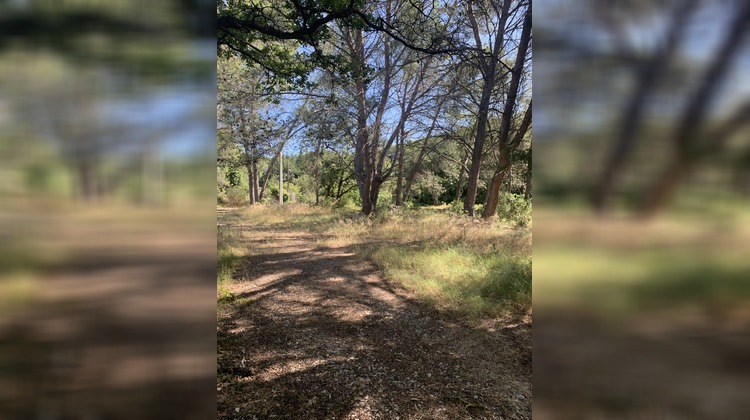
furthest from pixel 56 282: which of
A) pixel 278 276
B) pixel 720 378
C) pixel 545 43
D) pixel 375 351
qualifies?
pixel 278 276

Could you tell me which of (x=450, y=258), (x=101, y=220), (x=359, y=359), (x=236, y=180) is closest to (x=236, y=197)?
(x=236, y=180)

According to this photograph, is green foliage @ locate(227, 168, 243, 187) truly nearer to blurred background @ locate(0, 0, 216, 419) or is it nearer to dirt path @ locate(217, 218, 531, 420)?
dirt path @ locate(217, 218, 531, 420)

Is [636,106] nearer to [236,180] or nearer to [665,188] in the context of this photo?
[665,188]

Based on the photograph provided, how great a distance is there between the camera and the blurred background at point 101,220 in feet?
2.23

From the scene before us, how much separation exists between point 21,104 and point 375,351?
10.2 ft

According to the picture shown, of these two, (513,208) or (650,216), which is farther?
(513,208)

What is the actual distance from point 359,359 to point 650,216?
2.86m

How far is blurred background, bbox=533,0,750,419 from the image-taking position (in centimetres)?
57

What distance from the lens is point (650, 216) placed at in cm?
61

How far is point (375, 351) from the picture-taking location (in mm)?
3164

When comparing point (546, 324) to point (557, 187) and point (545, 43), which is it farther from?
point (545, 43)

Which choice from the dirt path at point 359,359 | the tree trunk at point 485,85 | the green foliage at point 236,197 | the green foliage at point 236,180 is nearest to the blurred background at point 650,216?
the dirt path at point 359,359

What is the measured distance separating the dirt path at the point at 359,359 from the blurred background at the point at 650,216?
6.36 ft

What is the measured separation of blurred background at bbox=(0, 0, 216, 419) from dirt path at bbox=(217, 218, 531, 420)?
1.79 metres
